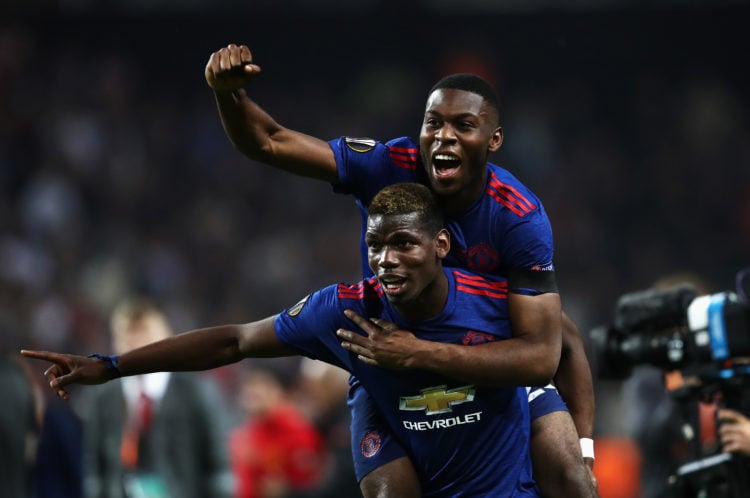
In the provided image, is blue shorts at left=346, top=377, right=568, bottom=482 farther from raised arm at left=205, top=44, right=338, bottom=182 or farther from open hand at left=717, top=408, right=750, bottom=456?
open hand at left=717, top=408, right=750, bottom=456

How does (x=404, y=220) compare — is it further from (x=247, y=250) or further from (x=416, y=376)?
(x=247, y=250)

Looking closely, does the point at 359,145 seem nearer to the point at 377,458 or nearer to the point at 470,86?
the point at 470,86

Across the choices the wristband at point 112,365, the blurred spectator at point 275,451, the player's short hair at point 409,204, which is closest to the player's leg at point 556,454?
the player's short hair at point 409,204

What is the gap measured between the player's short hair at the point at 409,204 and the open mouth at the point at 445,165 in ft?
0.28

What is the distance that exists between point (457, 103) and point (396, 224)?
49 centimetres

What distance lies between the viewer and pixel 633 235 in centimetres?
1286

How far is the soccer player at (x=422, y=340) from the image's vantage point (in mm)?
4023

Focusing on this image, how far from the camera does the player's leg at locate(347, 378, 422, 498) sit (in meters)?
4.23

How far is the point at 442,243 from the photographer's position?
411cm

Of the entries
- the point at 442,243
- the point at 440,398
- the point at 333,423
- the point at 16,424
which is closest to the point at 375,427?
the point at 440,398

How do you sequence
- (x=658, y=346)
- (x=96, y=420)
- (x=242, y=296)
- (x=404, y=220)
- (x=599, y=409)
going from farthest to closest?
(x=242, y=296) < (x=599, y=409) < (x=96, y=420) < (x=658, y=346) < (x=404, y=220)

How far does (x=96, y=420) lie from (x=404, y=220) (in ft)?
11.0

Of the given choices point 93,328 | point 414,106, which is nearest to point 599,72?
point 414,106

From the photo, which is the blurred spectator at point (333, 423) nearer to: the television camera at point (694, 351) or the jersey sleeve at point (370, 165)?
the television camera at point (694, 351)
